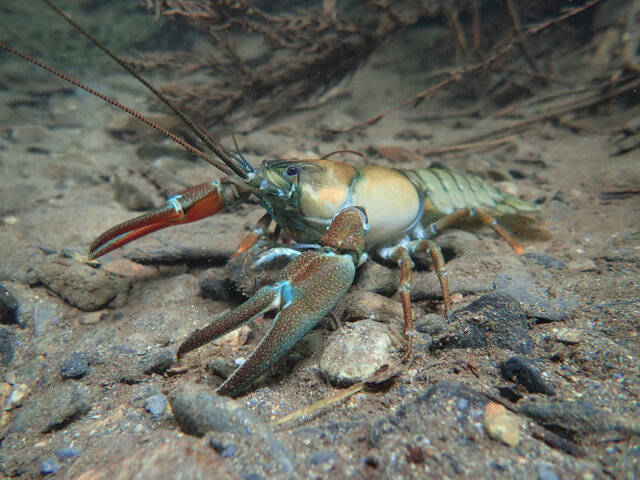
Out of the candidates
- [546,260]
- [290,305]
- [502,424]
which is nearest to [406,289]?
[290,305]

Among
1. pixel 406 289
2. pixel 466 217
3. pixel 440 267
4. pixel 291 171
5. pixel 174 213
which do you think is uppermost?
pixel 291 171

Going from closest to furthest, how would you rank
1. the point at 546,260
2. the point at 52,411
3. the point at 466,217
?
the point at 52,411 → the point at 546,260 → the point at 466,217

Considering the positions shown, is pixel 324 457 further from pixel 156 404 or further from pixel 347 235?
pixel 347 235

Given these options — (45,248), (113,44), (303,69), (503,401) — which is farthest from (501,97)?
(113,44)

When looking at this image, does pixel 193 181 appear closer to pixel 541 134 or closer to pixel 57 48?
pixel 541 134

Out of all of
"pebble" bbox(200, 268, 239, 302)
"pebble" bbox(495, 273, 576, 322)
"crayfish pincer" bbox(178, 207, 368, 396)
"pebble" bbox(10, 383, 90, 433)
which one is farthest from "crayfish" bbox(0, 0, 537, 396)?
"pebble" bbox(10, 383, 90, 433)

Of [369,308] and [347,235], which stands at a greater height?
→ [347,235]

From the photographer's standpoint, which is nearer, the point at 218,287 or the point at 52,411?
the point at 52,411
